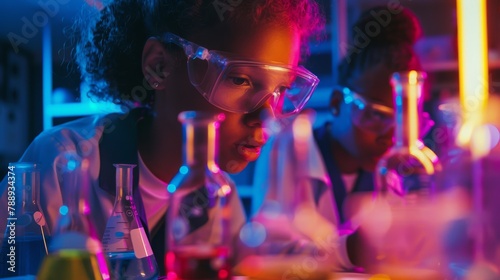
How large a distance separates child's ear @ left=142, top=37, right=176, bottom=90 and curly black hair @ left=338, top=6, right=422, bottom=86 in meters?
0.73

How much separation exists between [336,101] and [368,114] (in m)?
0.18

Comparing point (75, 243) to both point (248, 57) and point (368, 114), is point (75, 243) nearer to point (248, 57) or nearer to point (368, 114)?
point (248, 57)

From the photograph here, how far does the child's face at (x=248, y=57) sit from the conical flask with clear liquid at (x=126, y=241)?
0.46 meters

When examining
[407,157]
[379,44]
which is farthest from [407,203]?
[379,44]

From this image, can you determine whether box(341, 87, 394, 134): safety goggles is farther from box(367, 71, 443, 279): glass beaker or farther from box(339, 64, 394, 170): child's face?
box(367, 71, 443, 279): glass beaker

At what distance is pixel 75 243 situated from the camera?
1.00 meters

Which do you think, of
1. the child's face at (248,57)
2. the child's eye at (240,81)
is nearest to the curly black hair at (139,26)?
the child's face at (248,57)

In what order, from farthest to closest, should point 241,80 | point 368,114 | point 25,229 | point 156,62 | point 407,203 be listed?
point 368,114 → point 156,62 → point 241,80 → point 25,229 → point 407,203

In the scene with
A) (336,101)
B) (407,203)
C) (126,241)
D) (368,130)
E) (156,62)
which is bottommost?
(126,241)

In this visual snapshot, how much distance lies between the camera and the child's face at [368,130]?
1.87 m

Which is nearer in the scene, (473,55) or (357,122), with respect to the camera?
(357,122)

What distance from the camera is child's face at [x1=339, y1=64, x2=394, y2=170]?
1.87m

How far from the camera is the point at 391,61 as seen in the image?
6.53 feet

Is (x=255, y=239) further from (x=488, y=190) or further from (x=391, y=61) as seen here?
(x=391, y=61)
